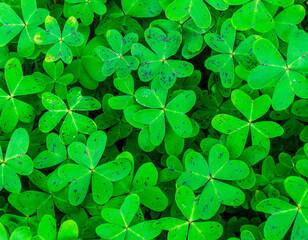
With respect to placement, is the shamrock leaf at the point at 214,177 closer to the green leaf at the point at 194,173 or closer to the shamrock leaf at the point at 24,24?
the green leaf at the point at 194,173

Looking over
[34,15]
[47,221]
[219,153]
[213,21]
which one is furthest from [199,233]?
[34,15]

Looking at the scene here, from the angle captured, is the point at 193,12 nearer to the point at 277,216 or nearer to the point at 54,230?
the point at 277,216

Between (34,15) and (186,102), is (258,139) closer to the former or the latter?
(186,102)

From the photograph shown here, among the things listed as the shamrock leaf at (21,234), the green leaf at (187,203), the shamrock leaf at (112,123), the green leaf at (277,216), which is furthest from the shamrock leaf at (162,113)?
the shamrock leaf at (21,234)

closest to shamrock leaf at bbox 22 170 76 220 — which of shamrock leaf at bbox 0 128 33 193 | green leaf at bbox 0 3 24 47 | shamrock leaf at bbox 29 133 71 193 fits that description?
shamrock leaf at bbox 29 133 71 193

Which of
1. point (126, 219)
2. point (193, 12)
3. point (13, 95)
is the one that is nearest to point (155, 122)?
point (126, 219)

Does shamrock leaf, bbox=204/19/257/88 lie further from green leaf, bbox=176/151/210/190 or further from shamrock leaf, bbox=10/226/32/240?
shamrock leaf, bbox=10/226/32/240
